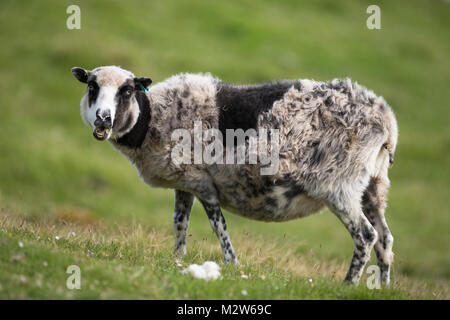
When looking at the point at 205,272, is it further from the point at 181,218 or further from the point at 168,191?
the point at 168,191

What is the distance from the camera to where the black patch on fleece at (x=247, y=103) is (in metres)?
8.78

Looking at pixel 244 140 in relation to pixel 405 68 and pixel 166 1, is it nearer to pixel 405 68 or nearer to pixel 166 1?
pixel 405 68

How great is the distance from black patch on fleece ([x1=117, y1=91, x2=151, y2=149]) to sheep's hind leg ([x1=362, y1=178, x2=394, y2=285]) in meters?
3.60

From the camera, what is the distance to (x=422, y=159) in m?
30.3

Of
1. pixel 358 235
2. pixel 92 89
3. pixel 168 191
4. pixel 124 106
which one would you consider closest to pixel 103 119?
pixel 124 106

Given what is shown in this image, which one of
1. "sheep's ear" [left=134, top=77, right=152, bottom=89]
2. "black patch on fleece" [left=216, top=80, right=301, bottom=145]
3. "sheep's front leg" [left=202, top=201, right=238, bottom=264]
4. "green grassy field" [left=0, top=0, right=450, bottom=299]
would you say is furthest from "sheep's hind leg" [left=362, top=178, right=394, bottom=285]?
"sheep's ear" [left=134, top=77, right=152, bottom=89]

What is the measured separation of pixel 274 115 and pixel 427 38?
1559 inches

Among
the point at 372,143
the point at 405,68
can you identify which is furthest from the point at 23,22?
the point at 372,143

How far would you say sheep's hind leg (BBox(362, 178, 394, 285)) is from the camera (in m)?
8.66

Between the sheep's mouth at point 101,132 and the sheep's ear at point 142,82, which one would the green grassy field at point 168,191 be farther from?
the sheep's ear at point 142,82

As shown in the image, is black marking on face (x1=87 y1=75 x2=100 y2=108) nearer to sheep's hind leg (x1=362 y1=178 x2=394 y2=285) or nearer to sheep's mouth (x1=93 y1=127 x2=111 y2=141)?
sheep's mouth (x1=93 y1=127 x2=111 y2=141)

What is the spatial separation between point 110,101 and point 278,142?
2.60 m

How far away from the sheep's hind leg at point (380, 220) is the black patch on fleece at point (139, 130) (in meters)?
3.60

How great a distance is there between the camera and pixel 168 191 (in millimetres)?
27859
